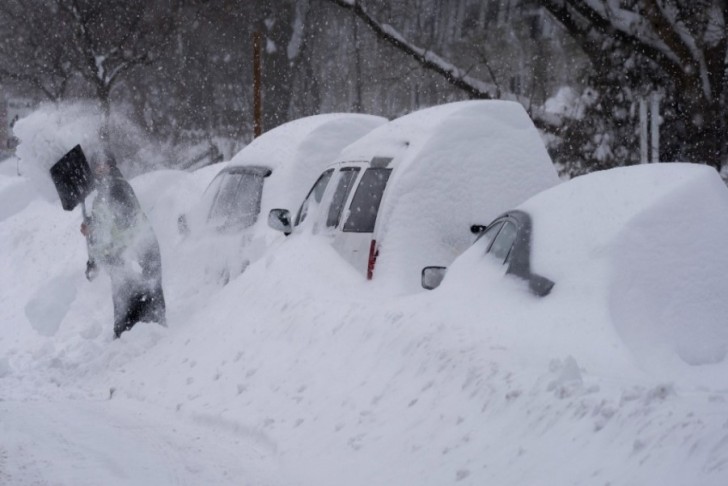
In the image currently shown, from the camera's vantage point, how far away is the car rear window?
9570 mm

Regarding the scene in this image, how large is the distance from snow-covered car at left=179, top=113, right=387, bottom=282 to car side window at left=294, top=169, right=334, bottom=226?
3.71ft

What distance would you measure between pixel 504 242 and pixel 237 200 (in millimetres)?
7086

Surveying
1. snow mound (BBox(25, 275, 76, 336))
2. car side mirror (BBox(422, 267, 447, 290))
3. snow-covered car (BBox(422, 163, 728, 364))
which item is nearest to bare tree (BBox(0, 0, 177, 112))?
snow mound (BBox(25, 275, 76, 336))

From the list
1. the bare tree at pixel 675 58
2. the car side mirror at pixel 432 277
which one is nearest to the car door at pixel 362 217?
the car side mirror at pixel 432 277

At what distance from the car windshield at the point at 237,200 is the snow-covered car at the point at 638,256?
6.65 metres

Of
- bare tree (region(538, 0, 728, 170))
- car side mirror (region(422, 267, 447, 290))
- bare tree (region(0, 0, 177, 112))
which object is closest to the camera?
car side mirror (region(422, 267, 447, 290))

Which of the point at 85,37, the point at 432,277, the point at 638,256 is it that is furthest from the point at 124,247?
the point at 85,37

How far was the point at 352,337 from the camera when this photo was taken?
778 centimetres

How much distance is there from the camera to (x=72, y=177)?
1325 centimetres

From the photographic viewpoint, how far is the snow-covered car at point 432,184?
358 inches

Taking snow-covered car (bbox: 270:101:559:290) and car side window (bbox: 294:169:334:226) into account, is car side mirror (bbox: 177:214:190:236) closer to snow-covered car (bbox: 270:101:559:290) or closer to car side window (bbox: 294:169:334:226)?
car side window (bbox: 294:169:334:226)

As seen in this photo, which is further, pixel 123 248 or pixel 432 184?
pixel 123 248

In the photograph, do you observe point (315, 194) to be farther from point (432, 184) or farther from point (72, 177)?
point (72, 177)

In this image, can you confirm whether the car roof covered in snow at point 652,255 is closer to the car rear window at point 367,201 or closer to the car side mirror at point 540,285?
the car side mirror at point 540,285
